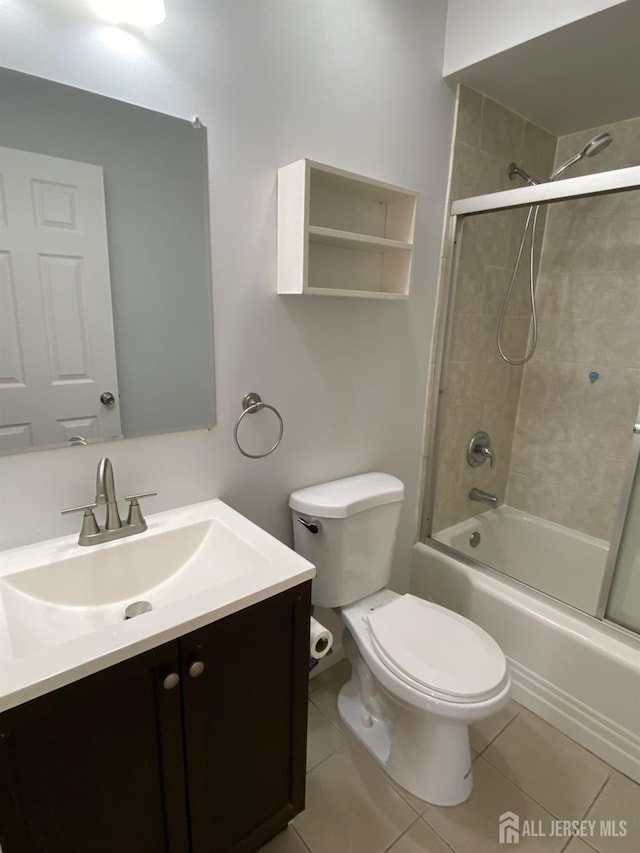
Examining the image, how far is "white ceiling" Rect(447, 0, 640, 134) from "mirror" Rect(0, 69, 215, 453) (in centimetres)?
113

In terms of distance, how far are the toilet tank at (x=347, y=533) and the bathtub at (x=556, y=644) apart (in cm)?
46

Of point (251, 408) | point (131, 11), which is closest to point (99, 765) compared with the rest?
point (251, 408)

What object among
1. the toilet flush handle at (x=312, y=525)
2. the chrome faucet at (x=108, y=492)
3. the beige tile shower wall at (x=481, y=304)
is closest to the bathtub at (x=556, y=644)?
the beige tile shower wall at (x=481, y=304)

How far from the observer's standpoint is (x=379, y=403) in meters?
1.83

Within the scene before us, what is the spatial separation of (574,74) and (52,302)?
188 cm

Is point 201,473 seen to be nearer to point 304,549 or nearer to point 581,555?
point 304,549

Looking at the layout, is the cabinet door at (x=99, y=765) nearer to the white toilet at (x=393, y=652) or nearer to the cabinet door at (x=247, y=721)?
the cabinet door at (x=247, y=721)

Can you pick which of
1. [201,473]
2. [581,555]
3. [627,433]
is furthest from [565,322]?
[201,473]

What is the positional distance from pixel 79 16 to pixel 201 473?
3.61 feet

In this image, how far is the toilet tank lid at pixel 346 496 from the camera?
1.51 meters

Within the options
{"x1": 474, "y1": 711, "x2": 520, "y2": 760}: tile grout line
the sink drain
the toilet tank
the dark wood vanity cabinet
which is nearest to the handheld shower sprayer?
the toilet tank

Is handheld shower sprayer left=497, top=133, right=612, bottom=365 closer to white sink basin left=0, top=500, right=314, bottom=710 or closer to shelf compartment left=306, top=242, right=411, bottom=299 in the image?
shelf compartment left=306, top=242, right=411, bottom=299

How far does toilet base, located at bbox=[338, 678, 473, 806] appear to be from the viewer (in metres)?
1.38

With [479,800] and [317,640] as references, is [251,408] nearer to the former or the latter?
[317,640]
